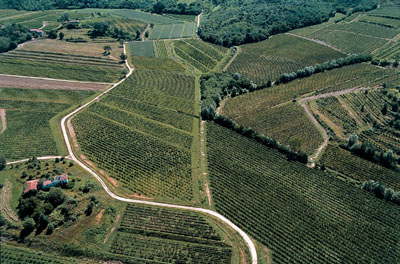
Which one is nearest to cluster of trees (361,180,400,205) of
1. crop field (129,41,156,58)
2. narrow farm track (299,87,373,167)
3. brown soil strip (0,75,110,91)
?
narrow farm track (299,87,373,167)

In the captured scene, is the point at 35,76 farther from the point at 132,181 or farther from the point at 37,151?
the point at 132,181

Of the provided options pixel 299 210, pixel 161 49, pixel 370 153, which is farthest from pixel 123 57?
pixel 370 153

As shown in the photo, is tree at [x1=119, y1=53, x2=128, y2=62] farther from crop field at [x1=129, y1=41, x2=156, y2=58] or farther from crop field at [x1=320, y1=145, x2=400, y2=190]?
crop field at [x1=320, y1=145, x2=400, y2=190]

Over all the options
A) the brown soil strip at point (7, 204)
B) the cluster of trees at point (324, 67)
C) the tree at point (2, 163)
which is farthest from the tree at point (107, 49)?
the brown soil strip at point (7, 204)

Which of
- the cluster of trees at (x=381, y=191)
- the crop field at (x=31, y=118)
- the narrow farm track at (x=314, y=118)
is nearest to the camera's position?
the cluster of trees at (x=381, y=191)

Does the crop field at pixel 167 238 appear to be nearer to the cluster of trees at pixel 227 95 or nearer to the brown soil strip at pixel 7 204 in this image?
the brown soil strip at pixel 7 204

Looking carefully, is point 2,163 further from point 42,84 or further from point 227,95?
point 227,95

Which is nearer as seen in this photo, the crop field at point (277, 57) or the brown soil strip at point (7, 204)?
the brown soil strip at point (7, 204)
